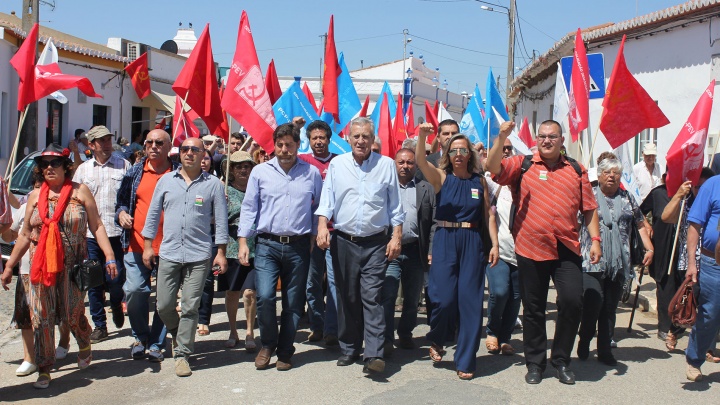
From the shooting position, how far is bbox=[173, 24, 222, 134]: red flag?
9148 mm

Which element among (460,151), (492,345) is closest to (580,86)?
(460,151)

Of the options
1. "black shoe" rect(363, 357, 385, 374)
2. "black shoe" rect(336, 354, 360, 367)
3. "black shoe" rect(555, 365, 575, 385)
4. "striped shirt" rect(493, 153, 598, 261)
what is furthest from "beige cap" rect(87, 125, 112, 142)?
"black shoe" rect(555, 365, 575, 385)

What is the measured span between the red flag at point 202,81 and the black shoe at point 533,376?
4618 mm

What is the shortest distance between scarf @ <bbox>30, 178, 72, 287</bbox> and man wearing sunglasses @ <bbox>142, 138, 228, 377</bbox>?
2.20 feet

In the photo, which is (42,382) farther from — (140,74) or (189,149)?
(140,74)

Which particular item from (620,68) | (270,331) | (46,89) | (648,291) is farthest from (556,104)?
(46,89)

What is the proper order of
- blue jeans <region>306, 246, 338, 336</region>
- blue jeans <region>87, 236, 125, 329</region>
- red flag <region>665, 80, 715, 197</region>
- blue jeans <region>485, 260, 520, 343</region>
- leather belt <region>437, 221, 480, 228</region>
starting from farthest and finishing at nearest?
blue jeans <region>87, 236, 125, 329</region>
red flag <region>665, 80, 715, 197</region>
blue jeans <region>306, 246, 338, 336</region>
blue jeans <region>485, 260, 520, 343</region>
leather belt <region>437, 221, 480, 228</region>

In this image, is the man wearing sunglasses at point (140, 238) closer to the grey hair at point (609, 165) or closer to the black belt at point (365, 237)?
the black belt at point (365, 237)

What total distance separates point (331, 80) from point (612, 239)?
4.75 meters

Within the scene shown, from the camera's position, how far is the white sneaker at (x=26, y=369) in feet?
20.4

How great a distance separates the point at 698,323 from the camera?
21.1 feet

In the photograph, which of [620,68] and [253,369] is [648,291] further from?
[253,369]

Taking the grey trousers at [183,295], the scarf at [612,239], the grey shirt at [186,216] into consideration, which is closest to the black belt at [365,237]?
the grey shirt at [186,216]

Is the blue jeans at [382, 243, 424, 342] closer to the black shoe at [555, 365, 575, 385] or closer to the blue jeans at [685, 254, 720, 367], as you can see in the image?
the black shoe at [555, 365, 575, 385]
